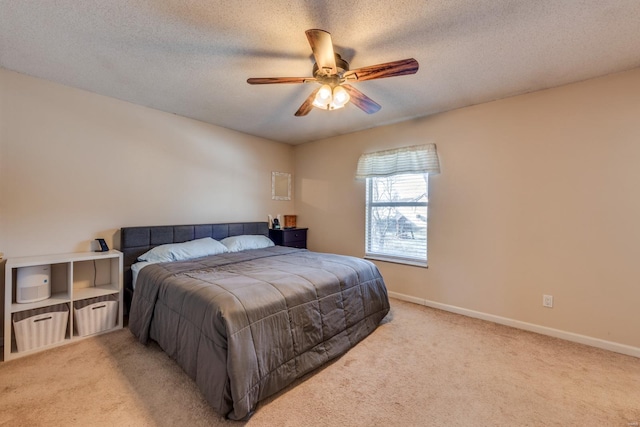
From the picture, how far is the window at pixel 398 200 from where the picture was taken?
135 inches

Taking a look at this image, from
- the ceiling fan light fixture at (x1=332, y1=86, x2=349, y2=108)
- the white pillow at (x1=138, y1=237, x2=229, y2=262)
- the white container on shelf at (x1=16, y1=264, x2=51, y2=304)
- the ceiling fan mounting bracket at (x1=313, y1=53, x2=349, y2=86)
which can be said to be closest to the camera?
the ceiling fan mounting bracket at (x1=313, y1=53, x2=349, y2=86)

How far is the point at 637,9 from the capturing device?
1.61 m

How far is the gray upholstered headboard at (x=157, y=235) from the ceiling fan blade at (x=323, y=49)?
259 centimetres

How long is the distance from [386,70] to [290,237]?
310 centimetres

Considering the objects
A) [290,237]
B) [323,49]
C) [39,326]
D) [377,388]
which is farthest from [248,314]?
[290,237]

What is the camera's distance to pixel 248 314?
1.66 m

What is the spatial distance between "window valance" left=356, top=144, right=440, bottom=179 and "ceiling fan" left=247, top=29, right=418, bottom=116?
1222 mm

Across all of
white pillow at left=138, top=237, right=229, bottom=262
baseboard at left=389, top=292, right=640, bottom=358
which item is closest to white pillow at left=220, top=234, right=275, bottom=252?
white pillow at left=138, top=237, right=229, bottom=262

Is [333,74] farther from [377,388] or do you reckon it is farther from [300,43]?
[377,388]

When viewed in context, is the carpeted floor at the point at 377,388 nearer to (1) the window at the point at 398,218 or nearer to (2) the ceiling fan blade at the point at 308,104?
(1) the window at the point at 398,218

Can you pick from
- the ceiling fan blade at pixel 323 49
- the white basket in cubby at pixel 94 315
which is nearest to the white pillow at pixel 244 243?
the white basket in cubby at pixel 94 315

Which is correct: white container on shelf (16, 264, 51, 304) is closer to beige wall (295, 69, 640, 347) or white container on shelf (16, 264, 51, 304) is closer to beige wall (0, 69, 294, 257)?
beige wall (0, 69, 294, 257)

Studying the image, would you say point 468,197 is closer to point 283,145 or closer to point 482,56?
point 482,56

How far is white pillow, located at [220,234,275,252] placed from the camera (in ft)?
11.5
